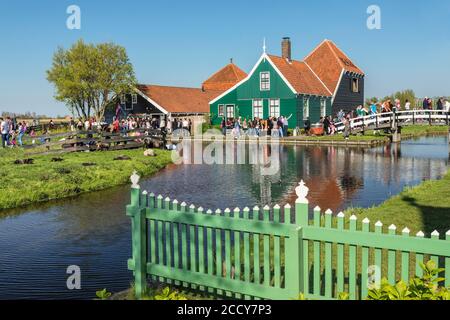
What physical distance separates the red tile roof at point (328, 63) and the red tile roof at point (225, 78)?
11737 millimetres

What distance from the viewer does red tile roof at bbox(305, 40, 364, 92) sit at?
1966 inches

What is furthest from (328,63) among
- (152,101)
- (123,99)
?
(123,99)

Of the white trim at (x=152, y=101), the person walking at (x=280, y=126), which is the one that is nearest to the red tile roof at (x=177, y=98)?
the white trim at (x=152, y=101)

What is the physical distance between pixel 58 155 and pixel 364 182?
14.8 meters

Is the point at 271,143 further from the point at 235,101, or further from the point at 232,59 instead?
the point at 232,59

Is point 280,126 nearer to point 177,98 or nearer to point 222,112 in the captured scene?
point 222,112

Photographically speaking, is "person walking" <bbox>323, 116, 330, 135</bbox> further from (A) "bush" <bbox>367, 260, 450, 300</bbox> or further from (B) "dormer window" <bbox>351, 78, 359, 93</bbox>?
(A) "bush" <bbox>367, 260, 450, 300</bbox>

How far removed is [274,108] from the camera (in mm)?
43750

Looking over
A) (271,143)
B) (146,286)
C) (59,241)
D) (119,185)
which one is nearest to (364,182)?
(119,185)

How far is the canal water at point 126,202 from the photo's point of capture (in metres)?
7.86

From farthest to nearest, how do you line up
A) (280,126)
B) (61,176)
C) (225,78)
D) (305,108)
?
1. (225,78)
2. (305,108)
3. (280,126)
4. (61,176)

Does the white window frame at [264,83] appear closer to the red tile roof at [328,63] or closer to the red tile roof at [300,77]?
the red tile roof at [300,77]

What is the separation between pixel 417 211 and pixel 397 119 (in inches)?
1009

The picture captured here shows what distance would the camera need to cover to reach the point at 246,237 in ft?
18.9
